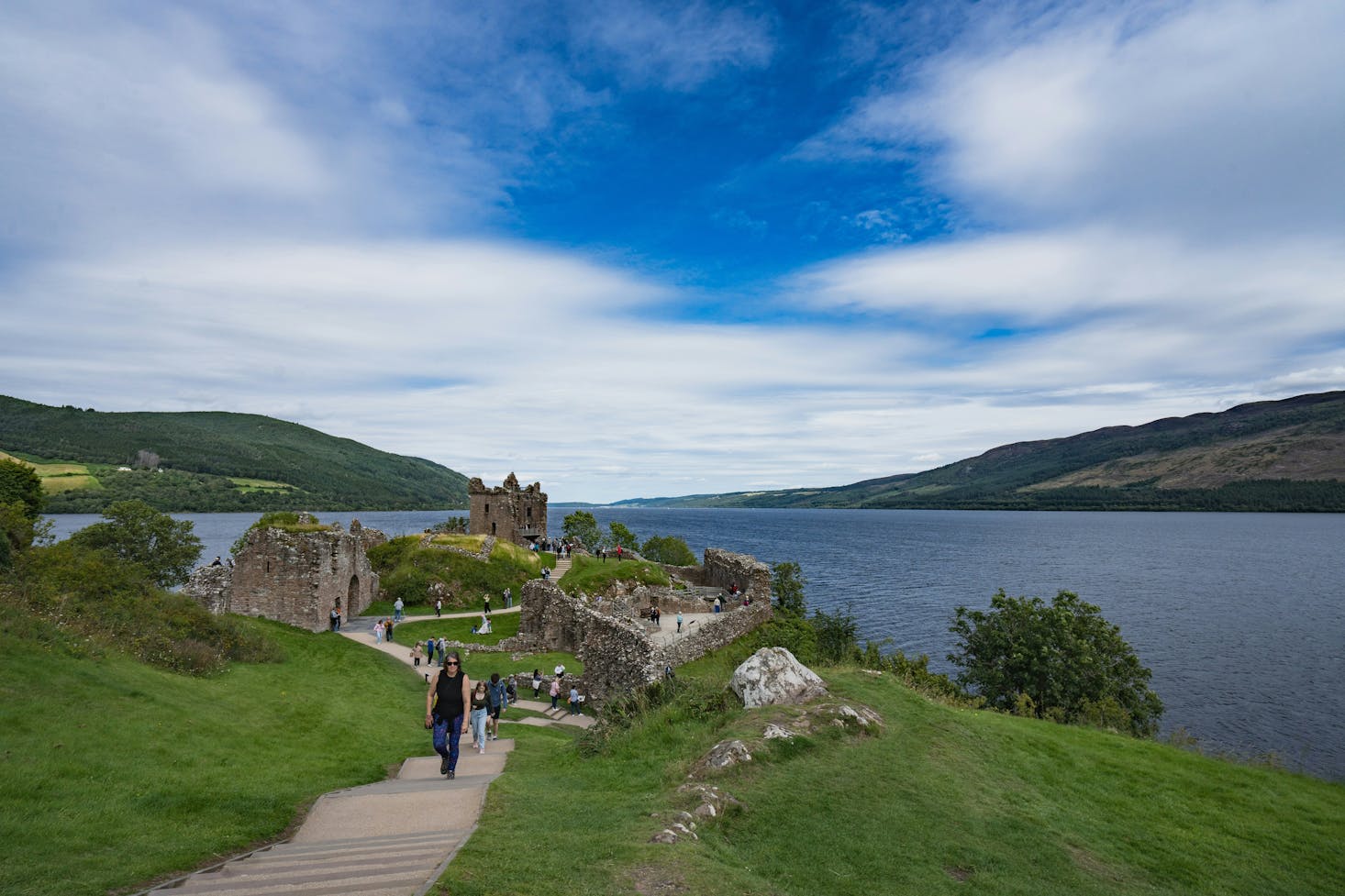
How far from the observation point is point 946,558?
115 metres

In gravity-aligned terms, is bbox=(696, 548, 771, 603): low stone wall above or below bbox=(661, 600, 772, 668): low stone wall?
above

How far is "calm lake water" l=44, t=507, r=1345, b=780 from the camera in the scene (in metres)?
37.4

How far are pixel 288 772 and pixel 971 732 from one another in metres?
15.0

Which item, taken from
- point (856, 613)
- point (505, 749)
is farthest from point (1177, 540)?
point (505, 749)

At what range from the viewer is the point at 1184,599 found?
72.2 m

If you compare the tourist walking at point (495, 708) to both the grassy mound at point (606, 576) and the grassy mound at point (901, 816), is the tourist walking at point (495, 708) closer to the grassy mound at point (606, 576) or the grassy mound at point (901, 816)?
the grassy mound at point (901, 816)

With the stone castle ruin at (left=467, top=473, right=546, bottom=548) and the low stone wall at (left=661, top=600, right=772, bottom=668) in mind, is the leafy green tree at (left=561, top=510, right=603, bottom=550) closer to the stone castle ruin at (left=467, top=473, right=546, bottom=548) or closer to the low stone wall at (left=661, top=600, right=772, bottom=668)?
the stone castle ruin at (left=467, top=473, right=546, bottom=548)

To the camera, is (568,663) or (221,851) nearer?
(221,851)

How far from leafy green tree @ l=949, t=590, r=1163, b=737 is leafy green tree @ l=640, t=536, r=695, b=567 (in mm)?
48976

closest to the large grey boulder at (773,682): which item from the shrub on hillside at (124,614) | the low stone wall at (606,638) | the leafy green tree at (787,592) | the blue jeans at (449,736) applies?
the low stone wall at (606,638)

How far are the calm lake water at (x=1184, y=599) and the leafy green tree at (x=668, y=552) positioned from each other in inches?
661

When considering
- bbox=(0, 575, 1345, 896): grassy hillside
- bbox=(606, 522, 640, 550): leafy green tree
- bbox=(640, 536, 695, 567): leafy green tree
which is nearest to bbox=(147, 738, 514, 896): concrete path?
bbox=(0, 575, 1345, 896): grassy hillside

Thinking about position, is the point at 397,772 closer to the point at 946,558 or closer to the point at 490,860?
the point at 490,860

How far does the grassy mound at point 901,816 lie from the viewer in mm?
8305
